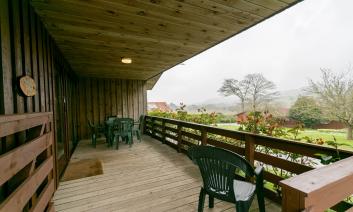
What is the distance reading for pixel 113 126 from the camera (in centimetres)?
539

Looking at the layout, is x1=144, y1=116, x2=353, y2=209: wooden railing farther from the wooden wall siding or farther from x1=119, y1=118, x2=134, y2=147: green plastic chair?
the wooden wall siding

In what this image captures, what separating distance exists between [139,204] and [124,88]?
18.3 ft

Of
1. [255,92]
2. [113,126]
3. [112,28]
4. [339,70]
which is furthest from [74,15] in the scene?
[255,92]

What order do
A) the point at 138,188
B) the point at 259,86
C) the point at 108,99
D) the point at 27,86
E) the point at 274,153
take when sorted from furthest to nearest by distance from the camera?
the point at 259,86
the point at 108,99
the point at 138,188
the point at 274,153
the point at 27,86

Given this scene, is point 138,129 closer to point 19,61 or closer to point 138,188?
point 138,188

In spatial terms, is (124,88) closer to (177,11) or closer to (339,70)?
(177,11)

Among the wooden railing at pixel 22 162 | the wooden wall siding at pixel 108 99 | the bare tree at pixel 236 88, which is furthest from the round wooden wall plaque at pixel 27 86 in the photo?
the bare tree at pixel 236 88

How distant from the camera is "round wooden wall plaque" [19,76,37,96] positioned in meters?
1.62

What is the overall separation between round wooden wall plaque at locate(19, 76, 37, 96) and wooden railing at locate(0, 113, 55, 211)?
0.81 feet

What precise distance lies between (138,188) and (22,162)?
69.5 inches

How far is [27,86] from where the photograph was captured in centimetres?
171

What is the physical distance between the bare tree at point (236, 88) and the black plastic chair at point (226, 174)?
14573 millimetres

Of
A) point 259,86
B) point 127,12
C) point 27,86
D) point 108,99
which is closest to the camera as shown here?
point 27,86

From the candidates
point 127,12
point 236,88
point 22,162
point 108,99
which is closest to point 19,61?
point 22,162
